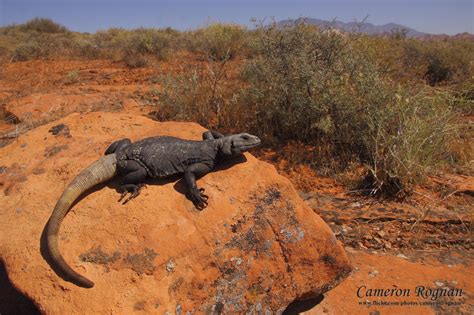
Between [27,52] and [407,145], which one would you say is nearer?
[407,145]

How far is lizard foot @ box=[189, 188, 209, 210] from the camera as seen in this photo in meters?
3.26

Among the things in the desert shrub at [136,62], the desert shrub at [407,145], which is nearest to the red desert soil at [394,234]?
the desert shrub at [407,145]

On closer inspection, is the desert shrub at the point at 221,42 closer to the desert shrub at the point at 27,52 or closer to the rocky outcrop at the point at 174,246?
the desert shrub at the point at 27,52

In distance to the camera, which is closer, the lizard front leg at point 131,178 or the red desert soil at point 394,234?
the lizard front leg at point 131,178

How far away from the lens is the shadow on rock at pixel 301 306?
3609 mm

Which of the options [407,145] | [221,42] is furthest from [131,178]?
[221,42]

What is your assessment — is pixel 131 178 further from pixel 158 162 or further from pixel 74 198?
pixel 74 198

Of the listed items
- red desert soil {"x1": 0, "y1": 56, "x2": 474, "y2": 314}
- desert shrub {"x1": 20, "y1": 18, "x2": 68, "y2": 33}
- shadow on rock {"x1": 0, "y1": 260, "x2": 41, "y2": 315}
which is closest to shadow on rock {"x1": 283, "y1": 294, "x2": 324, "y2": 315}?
red desert soil {"x1": 0, "y1": 56, "x2": 474, "y2": 314}

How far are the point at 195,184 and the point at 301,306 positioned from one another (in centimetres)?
168

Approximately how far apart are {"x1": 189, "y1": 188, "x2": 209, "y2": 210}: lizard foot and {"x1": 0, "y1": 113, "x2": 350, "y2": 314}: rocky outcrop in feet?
0.15

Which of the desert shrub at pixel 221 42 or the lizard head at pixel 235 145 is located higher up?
the desert shrub at pixel 221 42

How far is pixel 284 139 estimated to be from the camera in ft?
23.1

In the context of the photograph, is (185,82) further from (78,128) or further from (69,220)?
(69,220)

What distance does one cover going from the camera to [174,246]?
2943 mm
